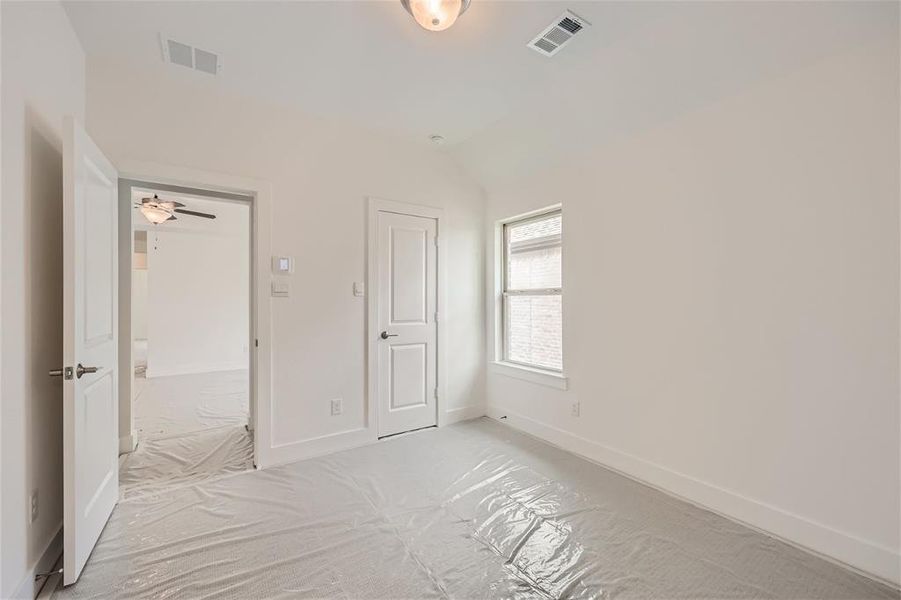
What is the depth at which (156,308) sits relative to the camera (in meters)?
6.44

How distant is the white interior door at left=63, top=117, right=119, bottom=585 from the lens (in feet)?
5.47

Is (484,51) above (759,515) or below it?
above

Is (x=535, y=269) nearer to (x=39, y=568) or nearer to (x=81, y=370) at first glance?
(x=81, y=370)

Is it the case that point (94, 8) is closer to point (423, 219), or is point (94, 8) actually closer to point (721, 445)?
point (423, 219)

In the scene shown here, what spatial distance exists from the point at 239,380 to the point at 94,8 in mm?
5013

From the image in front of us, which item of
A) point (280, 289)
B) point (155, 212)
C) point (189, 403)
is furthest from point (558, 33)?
point (189, 403)

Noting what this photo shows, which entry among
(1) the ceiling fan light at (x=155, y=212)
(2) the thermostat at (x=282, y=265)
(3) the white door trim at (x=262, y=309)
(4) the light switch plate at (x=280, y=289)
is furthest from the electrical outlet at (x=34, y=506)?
(1) the ceiling fan light at (x=155, y=212)

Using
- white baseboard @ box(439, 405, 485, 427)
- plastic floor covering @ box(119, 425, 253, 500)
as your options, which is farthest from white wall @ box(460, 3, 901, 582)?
plastic floor covering @ box(119, 425, 253, 500)

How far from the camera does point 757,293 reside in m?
2.16

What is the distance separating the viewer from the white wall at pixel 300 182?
2.54 meters

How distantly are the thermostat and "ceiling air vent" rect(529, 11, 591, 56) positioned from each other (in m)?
2.20

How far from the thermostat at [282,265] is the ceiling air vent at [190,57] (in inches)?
49.5

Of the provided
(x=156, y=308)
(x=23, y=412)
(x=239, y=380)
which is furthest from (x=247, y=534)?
(x=156, y=308)

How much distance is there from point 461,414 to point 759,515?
2.43 metres
